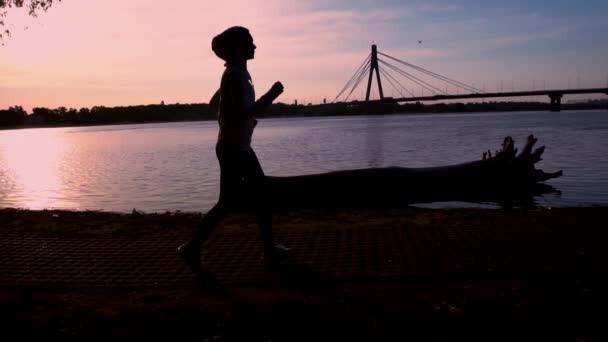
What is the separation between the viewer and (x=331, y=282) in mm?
3633

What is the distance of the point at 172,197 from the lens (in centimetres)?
1280

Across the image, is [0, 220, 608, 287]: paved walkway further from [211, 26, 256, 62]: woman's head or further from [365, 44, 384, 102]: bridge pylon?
[365, 44, 384, 102]: bridge pylon

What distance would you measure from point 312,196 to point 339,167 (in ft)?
42.5

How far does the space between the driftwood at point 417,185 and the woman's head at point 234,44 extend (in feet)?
8.33

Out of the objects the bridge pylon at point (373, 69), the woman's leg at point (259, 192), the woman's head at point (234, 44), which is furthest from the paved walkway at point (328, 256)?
the bridge pylon at point (373, 69)

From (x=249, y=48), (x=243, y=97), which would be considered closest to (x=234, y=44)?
(x=249, y=48)

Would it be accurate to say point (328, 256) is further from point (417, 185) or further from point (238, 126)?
point (417, 185)

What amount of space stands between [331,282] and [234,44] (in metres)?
1.77

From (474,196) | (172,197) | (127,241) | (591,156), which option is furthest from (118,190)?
(591,156)

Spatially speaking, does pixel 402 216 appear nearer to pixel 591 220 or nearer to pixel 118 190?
pixel 591 220

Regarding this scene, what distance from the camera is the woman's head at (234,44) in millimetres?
3881

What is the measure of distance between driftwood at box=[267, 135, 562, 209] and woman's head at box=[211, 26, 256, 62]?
2538mm

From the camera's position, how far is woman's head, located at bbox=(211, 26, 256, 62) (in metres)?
3.88

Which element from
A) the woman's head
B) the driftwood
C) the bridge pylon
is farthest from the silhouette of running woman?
the bridge pylon
